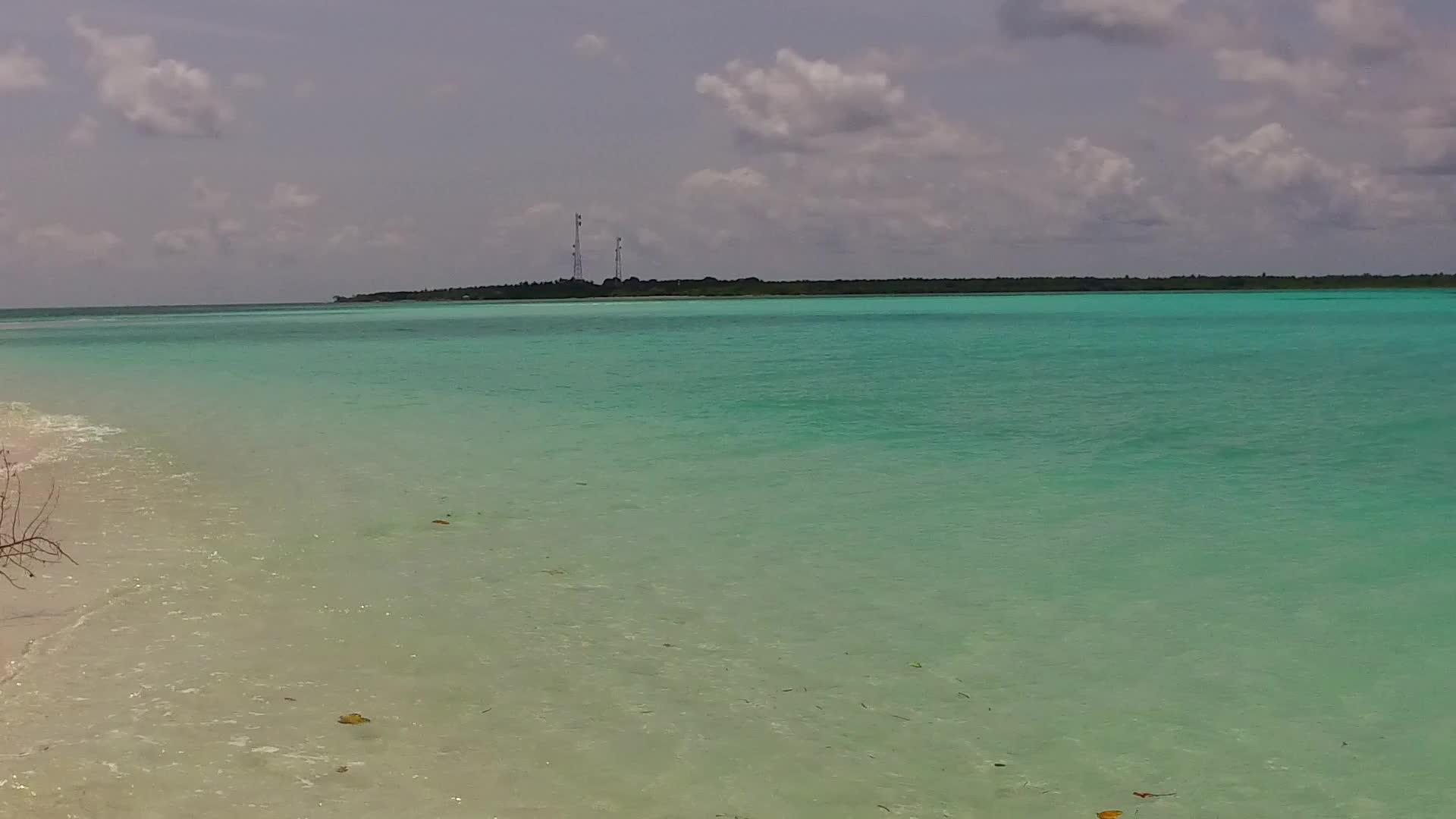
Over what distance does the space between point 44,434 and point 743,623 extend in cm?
1244

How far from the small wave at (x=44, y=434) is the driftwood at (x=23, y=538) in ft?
7.45

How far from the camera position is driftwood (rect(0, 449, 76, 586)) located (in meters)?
6.35

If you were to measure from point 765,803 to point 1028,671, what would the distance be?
1.91 meters

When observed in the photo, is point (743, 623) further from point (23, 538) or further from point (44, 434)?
point (44, 434)

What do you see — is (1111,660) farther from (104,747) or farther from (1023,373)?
(1023,373)

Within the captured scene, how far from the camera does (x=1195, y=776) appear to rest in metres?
4.19

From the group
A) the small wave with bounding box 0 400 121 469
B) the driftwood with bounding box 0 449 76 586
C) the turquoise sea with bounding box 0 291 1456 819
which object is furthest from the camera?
the small wave with bounding box 0 400 121 469

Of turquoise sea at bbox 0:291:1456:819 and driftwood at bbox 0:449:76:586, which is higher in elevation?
driftwood at bbox 0:449:76:586

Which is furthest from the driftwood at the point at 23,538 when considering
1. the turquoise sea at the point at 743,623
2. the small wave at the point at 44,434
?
the small wave at the point at 44,434

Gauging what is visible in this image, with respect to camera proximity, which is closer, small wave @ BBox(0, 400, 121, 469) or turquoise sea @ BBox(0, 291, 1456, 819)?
turquoise sea @ BBox(0, 291, 1456, 819)

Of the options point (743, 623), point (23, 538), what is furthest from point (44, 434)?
point (743, 623)

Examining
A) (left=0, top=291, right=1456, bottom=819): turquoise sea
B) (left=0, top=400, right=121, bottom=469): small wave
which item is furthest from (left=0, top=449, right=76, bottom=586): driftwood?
(left=0, top=400, right=121, bottom=469): small wave

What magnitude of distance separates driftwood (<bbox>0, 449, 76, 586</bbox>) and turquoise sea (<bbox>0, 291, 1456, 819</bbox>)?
0.65 feet

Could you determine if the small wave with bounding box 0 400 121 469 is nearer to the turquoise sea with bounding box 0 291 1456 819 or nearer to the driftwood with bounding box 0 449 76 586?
the turquoise sea with bounding box 0 291 1456 819
